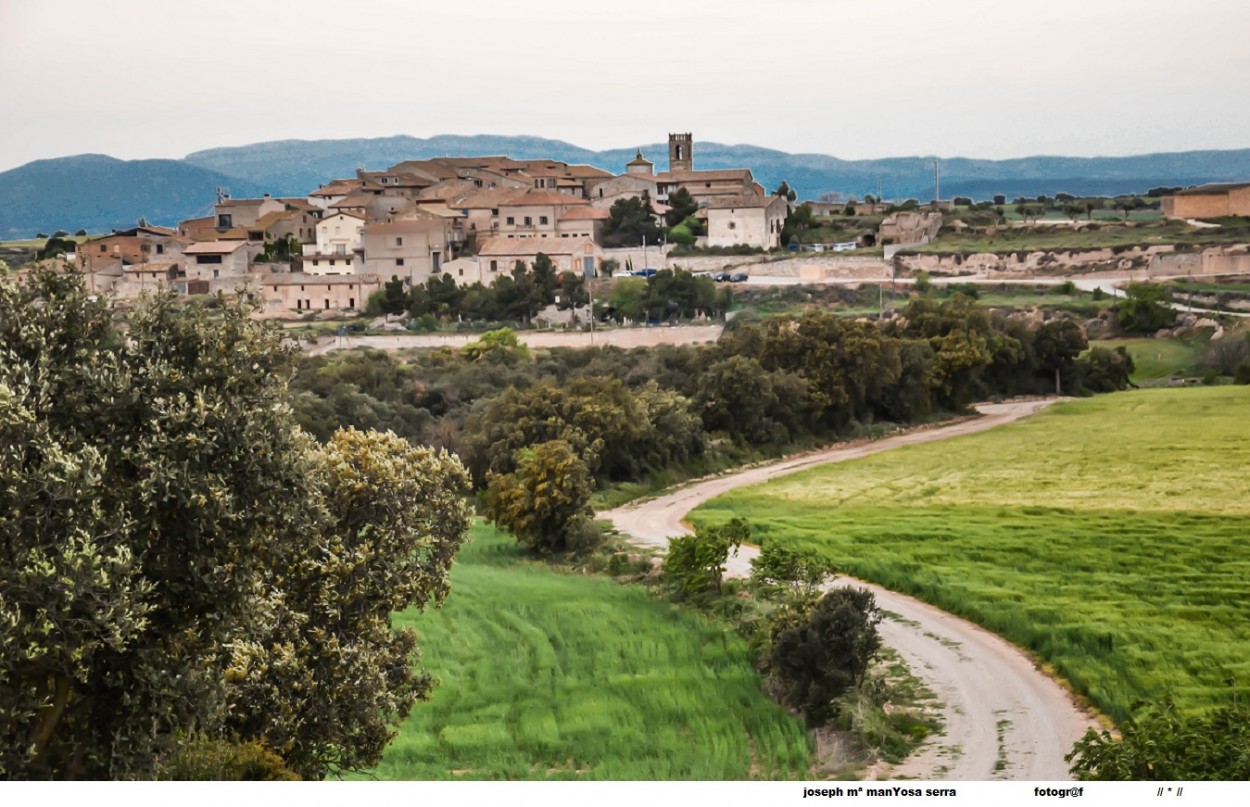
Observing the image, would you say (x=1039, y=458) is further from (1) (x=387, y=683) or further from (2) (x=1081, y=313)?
(2) (x=1081, y=313)

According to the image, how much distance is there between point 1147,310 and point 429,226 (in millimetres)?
10660

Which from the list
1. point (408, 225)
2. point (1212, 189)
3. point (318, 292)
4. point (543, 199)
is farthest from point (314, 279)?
point (1212, 189)

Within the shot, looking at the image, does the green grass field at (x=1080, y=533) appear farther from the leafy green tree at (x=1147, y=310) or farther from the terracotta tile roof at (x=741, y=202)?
the terracotta tile roof at (x=741, y=202)

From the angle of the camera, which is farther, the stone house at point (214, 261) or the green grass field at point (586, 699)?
the stone house at point (214, 261)

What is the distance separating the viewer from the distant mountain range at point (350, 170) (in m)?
6.78

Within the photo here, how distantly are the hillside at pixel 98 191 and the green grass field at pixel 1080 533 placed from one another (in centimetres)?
391

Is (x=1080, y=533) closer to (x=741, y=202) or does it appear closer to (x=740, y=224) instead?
(x=740, y=224)

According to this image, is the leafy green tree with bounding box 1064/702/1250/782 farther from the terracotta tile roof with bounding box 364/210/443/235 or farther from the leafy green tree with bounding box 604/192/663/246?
the leafy green tree with bounding box 604/192/663/246

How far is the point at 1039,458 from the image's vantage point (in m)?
10.0

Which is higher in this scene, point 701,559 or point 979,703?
point 979,703

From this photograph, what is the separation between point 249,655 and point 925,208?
23805 millimetres

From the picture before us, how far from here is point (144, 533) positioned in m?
4.21

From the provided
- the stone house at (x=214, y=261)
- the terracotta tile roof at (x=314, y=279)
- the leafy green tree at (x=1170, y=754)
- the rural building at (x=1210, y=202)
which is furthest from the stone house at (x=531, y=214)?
the leafy green tree at (x=1170, y=754)
